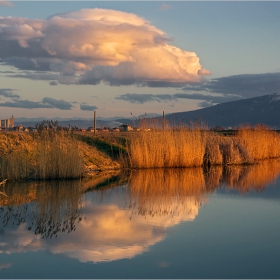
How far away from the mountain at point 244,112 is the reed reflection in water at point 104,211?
11608 cm

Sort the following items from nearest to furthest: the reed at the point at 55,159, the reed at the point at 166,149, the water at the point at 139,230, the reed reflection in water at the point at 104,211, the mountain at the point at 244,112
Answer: the water at the point at 139,230 < the reed reflection in water at the point at 104,211 < the reed at the point at 55,159 < the reed at the point at 166,149 < the mountain at the point at 244,112

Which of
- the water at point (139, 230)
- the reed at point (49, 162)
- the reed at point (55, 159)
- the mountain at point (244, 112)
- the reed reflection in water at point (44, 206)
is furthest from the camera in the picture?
the mountain at point (244, 112)

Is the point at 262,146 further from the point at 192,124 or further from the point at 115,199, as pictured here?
the point at 115,199

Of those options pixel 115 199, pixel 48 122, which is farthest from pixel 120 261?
pixel 48 122

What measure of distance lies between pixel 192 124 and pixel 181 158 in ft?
7.10

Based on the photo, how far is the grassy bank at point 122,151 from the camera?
1652 centimetres

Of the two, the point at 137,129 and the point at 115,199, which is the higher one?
the point at 137,129

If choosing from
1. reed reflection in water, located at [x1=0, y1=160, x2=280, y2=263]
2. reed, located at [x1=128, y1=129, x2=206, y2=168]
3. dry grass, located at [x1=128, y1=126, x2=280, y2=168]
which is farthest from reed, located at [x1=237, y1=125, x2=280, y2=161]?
reed reflection in water, located at [x1=0, y1=160, x2=280, y2=263]

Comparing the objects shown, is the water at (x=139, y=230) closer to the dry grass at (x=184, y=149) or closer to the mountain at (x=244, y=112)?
the dry grass at (x=184, y=149)

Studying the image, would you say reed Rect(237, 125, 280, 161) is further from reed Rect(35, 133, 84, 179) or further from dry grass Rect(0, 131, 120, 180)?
reed Rect(35, 133, 84, 179)

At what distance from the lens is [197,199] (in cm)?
1300

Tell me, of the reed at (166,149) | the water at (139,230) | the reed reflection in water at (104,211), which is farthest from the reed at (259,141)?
the water at (139,230)

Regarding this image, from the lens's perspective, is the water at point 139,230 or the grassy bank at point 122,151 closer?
the water at point 139,230

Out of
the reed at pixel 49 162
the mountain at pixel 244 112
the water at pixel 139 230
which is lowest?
the water at pixel 139 230
